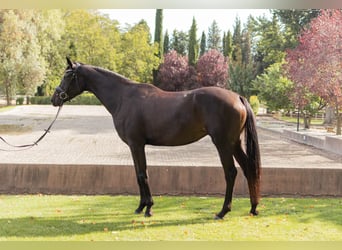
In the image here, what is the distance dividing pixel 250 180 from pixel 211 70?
24.7 metres

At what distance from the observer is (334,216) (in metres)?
4.39

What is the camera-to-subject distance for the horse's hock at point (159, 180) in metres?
5.28

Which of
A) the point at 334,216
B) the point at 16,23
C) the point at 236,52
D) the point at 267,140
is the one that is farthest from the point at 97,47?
the point at 334,216

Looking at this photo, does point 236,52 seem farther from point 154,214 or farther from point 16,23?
point 154,214

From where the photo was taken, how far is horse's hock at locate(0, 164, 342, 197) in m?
5.28

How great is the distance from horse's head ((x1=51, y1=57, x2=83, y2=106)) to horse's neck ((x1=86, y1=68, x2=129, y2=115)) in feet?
0.47

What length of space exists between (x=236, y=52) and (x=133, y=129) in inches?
1206

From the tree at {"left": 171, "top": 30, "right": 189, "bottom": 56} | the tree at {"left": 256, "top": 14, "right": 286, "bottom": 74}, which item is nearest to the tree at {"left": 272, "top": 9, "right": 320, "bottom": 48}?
the tree at {"left": 256, "top": 14, "right": 286, "bottom": 74}

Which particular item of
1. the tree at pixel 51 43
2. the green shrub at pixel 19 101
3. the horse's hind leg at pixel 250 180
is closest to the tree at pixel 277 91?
the tree at pixel 51 43

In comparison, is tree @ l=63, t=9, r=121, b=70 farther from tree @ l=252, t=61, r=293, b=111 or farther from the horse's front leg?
the horse's front leg

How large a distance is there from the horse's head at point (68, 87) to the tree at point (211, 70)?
951 inches

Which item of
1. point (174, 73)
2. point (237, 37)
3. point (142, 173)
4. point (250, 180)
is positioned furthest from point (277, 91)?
point (237, 37)

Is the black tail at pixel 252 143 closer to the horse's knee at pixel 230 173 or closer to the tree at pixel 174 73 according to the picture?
the horse's knee at pixel 230 173

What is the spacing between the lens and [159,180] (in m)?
A: 5.31
